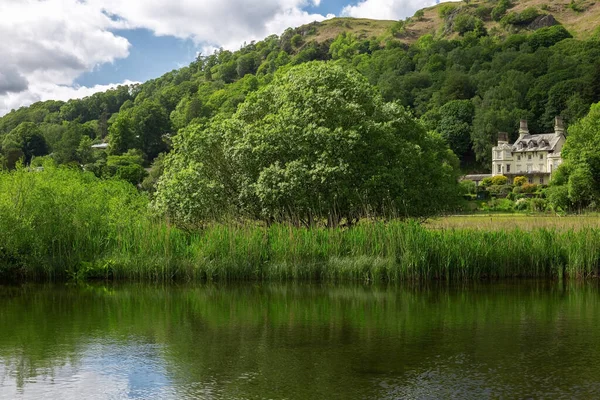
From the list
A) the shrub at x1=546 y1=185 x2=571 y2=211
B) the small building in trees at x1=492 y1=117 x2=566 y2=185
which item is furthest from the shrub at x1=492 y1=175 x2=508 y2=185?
the shrub at x1=546 y1=185 x2=571 y2=211

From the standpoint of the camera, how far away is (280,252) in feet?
74.6

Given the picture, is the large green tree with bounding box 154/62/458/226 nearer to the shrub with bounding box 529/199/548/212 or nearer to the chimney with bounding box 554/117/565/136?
the shrub with bounding box 529/199/548/212

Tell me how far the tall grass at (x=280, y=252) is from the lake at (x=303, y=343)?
5.61 feet

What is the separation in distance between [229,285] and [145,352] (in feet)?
30.3

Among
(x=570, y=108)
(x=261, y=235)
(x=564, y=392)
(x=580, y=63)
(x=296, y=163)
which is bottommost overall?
(x=564, y=392)

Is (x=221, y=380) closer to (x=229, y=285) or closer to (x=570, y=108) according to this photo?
(x=229, y=285)

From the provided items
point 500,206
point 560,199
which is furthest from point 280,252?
point 500,206

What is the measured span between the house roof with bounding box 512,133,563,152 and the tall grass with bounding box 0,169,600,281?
101 meters

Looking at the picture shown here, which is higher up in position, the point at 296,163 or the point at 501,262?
the point at 296,163

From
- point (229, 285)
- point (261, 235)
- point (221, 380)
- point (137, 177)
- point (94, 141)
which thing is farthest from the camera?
point (94, 141)

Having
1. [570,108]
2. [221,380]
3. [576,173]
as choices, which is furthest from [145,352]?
[570,108]

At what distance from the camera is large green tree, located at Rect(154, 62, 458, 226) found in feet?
86.2

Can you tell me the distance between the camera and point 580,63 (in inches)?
5728

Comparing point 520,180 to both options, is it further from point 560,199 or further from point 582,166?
point 560,199
